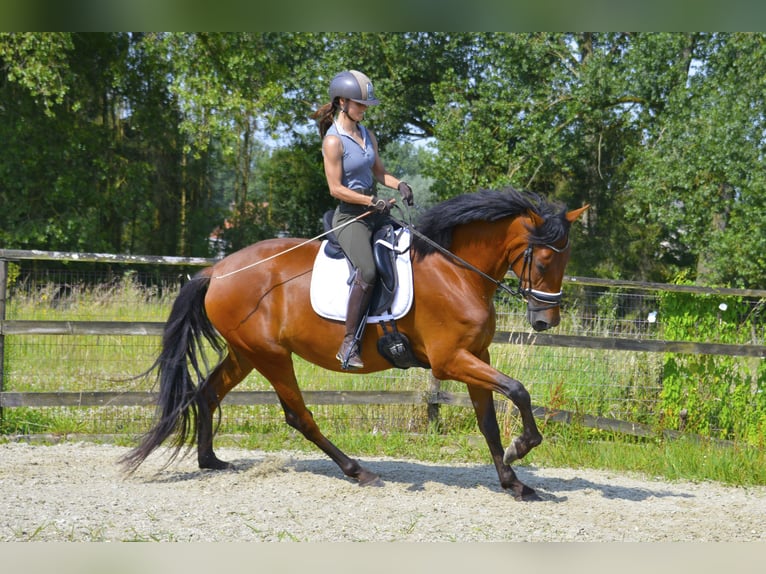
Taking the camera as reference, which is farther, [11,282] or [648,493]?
[11,282]

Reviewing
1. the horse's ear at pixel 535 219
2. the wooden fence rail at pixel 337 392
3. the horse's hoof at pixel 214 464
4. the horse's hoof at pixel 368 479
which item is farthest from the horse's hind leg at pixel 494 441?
the horse's hoof at pixel 214 464

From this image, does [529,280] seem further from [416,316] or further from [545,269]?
[416,316]

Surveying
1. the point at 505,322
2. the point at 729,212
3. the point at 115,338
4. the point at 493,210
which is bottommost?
the point at 115,338

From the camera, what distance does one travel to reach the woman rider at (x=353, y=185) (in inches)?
224

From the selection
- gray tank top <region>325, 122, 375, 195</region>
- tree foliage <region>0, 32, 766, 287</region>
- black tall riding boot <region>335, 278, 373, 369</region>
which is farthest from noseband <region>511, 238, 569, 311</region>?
tree foliage <region>0, 32, 766, 287</region>

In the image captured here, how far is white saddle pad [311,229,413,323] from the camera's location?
5.84m

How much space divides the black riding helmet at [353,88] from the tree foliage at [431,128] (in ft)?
48.5

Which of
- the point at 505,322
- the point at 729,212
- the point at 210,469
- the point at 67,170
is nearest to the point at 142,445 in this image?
the point at 210,469

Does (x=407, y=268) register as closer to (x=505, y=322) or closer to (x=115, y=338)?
(x=505, y=322)

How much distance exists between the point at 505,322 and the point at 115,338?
4.30 meters

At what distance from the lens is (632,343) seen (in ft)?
26.1

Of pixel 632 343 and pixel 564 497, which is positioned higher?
Answer: pixel 632 343

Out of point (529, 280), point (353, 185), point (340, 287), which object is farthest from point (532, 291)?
point (353, 185)

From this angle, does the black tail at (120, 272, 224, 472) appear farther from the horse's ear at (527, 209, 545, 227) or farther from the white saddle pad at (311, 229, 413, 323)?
the horse's ear at (527, 209, 545, 227)
